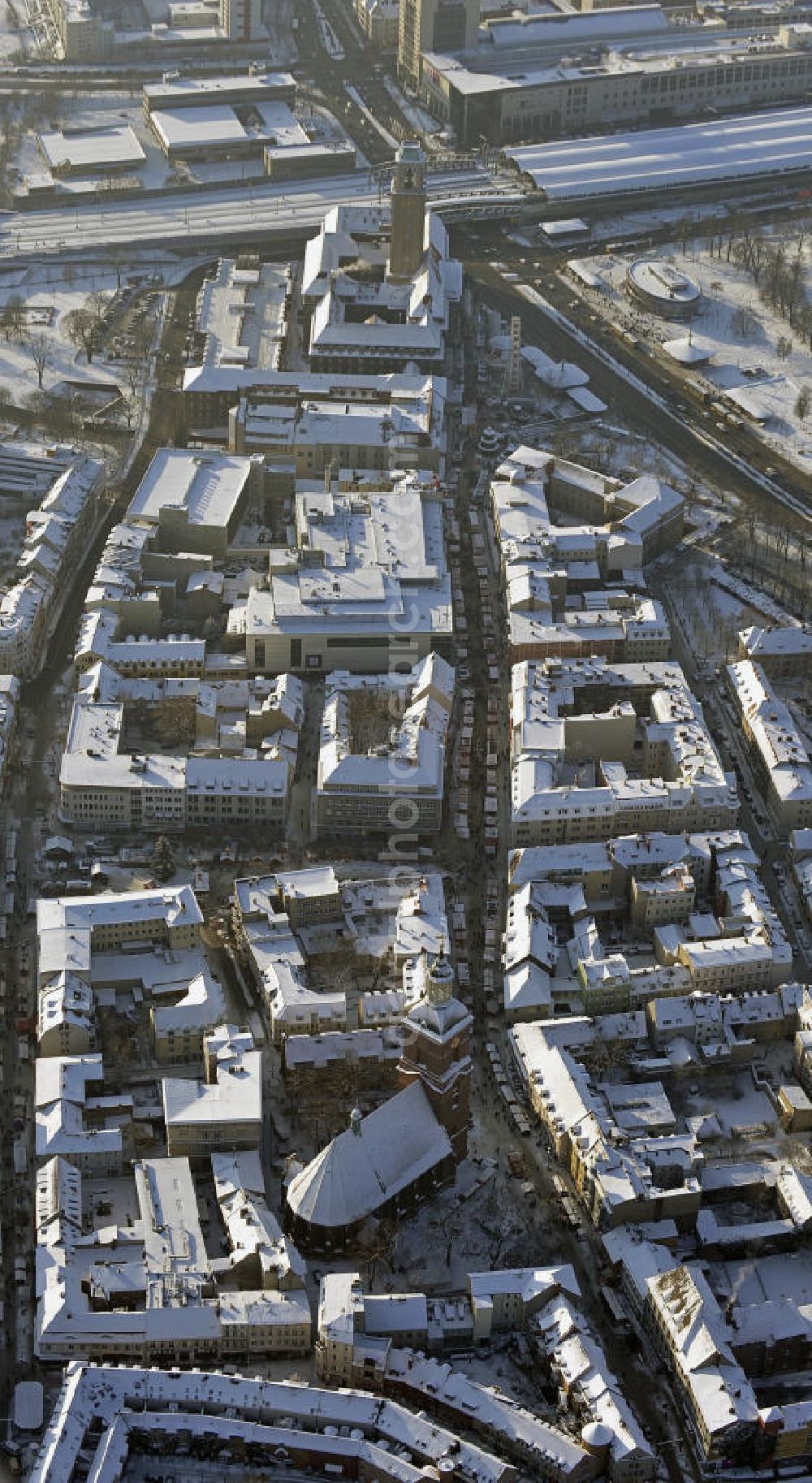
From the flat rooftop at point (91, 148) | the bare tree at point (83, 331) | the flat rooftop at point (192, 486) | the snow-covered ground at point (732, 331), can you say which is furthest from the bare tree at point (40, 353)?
the snow-covered ground at point (732, 331)

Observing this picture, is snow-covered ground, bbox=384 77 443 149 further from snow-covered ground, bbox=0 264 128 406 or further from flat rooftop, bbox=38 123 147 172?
snow-covered ground, bbox=0 264 128 406

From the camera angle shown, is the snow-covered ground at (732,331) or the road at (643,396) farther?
the snow-covered ground at (732,331)

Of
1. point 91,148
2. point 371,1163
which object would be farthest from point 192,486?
point 91,148

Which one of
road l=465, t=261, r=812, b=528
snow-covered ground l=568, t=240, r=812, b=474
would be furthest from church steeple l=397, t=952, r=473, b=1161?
snow-covered ground l=568, t=240, r=812, b=474

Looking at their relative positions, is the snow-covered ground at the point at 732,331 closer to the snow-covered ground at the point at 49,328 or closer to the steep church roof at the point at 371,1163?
the snow-covered ground at the point at 49,328

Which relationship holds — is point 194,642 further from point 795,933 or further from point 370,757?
point 795,933

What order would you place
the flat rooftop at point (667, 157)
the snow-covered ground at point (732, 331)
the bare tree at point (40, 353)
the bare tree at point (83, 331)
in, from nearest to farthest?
the bare tree at point (40, 353) → the snow-covered ground at point (732, 331) → the bare tree at point (83, 331) → the flat rooftop at point (667, 157)

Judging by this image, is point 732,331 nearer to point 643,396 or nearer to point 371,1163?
point 643,396
